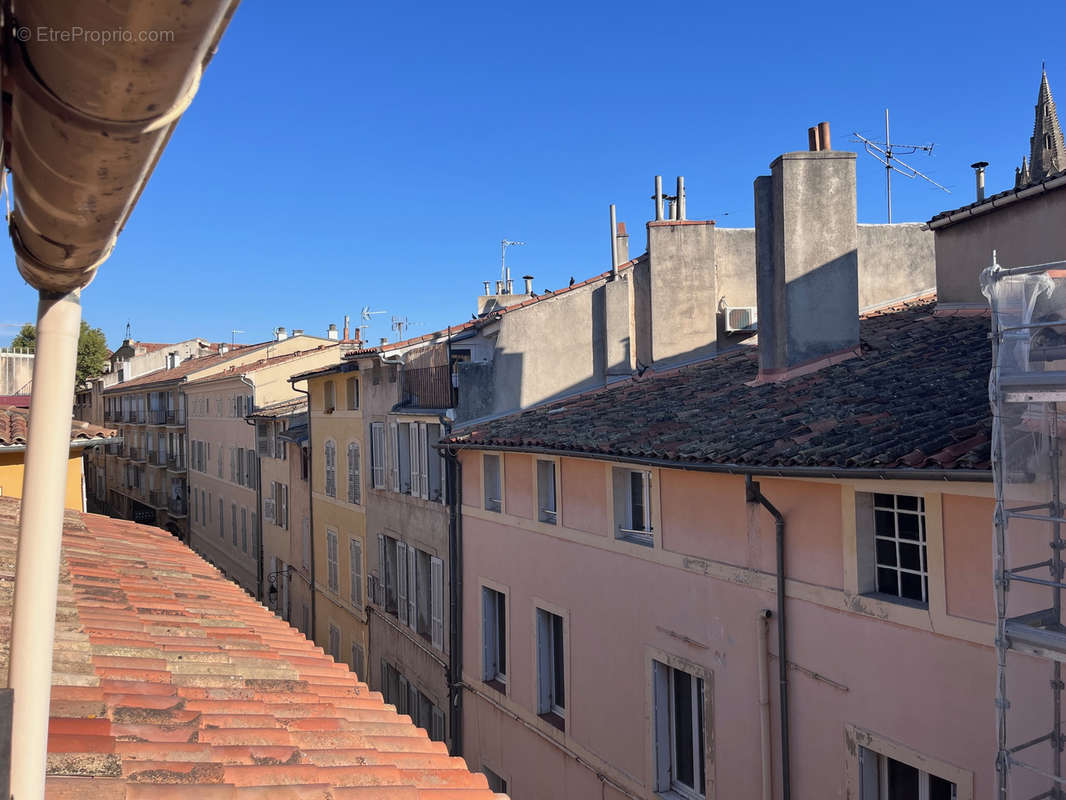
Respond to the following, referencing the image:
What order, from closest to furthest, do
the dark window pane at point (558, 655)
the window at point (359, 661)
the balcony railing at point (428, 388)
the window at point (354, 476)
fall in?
the dark window pane at point (558, 655), the balcony railing at point (428, 388), the window at point (359, 661), the window at point (354, 476)

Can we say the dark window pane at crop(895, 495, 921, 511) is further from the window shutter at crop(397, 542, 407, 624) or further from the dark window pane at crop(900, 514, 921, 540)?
the window shutter at crop(397, 542, 407, 624)

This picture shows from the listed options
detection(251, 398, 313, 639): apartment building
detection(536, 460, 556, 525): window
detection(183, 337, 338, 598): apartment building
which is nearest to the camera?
detection(536, 460, 556, 525): window

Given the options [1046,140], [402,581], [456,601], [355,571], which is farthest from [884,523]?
[1046,140]

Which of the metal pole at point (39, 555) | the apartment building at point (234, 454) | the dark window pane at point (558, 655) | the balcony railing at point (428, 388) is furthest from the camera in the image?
the apartment building at point (234, 454)

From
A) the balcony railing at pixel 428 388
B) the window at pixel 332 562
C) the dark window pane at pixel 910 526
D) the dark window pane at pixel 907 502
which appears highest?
the balcony railing at pixel 428 388

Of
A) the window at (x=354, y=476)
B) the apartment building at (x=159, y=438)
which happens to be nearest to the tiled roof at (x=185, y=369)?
the apartment building at (x=159, y=438)

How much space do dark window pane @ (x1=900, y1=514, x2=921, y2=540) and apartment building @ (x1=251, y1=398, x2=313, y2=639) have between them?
784 inches

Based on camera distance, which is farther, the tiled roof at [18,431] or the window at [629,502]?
the tiled roof at [18,431]

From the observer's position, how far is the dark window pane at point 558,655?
40.7 ft

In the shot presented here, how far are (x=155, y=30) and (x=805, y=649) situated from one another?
26.8 feet

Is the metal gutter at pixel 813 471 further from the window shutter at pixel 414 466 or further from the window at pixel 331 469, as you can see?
the window at pixel 331 469

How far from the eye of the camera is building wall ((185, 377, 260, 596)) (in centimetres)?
3200

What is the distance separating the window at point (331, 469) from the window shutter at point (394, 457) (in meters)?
4.52

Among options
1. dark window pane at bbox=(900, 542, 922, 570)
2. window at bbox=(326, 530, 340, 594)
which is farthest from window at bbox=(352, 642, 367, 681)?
dark window pane at bbox=(900, 542, 922, 570)
